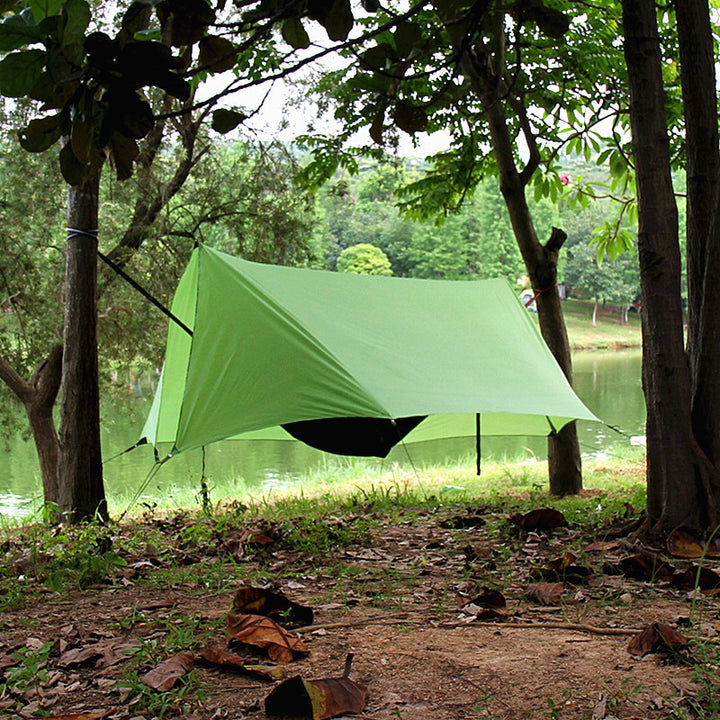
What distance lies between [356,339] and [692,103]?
1.74 meters

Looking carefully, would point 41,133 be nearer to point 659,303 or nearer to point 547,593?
point 547,593

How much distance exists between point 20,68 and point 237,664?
119 centimetres

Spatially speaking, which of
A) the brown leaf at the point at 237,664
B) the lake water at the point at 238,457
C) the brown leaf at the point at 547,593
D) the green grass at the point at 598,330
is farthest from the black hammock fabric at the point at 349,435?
the green grass at the point at 598,330

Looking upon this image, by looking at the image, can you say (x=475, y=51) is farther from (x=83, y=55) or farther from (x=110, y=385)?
(x=110, y=385)

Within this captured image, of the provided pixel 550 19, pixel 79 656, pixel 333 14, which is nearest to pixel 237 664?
pixel 79 656

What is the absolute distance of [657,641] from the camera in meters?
1.64

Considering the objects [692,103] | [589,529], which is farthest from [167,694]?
[692,103]

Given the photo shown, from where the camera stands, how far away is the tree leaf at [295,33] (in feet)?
4.70

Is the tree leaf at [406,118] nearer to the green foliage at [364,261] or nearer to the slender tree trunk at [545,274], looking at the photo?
the slender tree trunk at [545,274]

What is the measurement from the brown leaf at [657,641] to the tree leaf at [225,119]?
1.34 meters

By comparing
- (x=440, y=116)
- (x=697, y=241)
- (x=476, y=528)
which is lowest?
(x=476, y=528)

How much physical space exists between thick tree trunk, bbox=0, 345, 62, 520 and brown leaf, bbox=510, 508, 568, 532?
4.43 meters

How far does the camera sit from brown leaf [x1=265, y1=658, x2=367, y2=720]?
1.38 meters

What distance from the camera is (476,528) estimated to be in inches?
135
